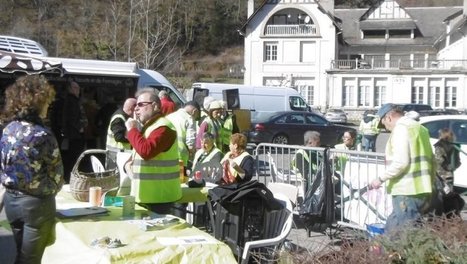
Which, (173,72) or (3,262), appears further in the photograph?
(173,72)

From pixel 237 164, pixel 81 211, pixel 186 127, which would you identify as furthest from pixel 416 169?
pixel 186 127

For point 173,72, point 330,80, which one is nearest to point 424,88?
A: point 330,80

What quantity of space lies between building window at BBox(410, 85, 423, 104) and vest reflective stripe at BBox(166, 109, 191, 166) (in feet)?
154

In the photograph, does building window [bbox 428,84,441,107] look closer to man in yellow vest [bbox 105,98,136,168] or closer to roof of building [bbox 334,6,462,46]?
roof of building [bbox 334,6,462,46]

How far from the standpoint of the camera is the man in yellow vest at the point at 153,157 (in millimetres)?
4762

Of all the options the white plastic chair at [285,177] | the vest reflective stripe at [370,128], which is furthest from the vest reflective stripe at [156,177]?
the vest reflective stripe at [370,128]

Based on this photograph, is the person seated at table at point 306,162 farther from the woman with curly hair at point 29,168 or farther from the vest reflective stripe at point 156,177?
the woman with curly hair at point 29,168

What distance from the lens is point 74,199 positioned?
17.2 ft

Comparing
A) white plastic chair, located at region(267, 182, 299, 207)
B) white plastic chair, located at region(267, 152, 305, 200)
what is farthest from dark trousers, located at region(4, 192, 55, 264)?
white plastic chair, located at region(267, 152, 305, 200)

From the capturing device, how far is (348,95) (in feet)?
178

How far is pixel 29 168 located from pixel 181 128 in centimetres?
436

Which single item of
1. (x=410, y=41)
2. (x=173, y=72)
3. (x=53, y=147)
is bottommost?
(x=53, y=147)

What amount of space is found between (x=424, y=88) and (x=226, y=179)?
1922 inches

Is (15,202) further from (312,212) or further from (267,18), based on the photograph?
(267,18)
